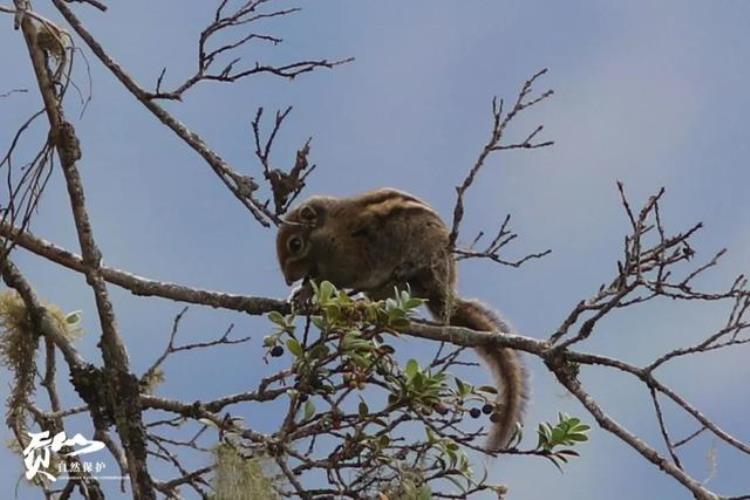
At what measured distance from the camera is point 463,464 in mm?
4758

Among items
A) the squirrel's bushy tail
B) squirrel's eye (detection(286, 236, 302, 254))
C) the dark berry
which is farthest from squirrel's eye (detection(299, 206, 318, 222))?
the dark berry

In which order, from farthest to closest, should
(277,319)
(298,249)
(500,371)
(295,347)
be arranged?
(298,249) → (500,371) → (277,319) → (295,347)

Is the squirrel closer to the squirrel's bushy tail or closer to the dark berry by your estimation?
the squirrel's bushy tail

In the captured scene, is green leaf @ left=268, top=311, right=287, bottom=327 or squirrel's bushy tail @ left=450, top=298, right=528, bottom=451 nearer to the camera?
green leaf @ left=268, top=311, right=287, bottom=327

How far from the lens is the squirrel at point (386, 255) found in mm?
6469

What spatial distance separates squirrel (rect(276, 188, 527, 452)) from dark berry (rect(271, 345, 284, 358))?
1446 mm

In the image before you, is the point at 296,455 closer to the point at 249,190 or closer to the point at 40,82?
the point at 249,190

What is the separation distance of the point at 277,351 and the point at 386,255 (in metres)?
2.18

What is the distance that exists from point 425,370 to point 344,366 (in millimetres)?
336

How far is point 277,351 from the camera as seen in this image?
4.76 metres

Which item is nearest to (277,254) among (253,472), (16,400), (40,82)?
(16,400)

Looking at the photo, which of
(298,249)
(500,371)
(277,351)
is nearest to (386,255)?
(298,249)

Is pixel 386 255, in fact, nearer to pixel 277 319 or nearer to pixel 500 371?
pixel 500 371

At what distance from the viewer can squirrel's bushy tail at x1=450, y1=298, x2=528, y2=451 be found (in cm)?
554
